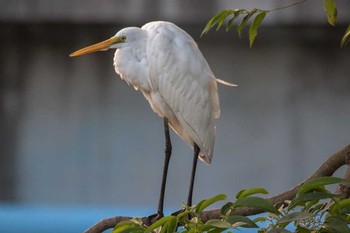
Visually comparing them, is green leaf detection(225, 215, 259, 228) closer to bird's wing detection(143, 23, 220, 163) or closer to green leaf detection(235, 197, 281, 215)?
green leaf detection(235, 197, 281, 215)

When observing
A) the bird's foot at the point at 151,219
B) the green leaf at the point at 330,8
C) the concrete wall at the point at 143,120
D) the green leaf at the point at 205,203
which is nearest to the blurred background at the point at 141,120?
the concrete wall at the point at 143,120

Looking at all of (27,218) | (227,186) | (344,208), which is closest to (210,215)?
(344,208)

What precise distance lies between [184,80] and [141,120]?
2.73 metres

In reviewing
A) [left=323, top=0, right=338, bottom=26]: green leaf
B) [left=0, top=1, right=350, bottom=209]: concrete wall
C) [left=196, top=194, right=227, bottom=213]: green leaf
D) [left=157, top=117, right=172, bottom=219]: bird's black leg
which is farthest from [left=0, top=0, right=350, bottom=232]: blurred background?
[left=196, top=194, right=227, bottom=213]: green leaf

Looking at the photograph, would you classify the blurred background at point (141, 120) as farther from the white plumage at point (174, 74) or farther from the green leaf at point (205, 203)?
the green leaf at point (205, 203)

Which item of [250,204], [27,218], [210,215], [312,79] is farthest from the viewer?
[312,79]

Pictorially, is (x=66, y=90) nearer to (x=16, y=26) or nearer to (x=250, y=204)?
(x=16, y=26)

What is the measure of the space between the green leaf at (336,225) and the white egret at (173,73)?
1.27 metres

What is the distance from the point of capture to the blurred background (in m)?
4.81

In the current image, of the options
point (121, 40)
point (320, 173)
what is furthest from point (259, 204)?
point (121, 40)

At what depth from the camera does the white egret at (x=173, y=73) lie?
7.07 feet

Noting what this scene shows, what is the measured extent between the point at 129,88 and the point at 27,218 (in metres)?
1.06

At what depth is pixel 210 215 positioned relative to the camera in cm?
161

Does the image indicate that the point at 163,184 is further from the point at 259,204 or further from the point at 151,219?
the point at 259,204
